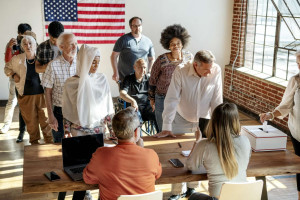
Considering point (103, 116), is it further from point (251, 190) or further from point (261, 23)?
point (261, 23)

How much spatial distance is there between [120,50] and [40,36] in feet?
6.59

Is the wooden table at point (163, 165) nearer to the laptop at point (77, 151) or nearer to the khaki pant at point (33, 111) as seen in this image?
the laptop at point (77, 151)

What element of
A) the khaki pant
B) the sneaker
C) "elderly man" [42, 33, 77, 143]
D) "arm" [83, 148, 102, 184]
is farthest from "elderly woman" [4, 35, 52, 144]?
"arm" [83, 148, 102, 184]

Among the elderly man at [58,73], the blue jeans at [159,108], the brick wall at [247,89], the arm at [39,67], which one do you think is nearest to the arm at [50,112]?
the elderly man at [58,73]

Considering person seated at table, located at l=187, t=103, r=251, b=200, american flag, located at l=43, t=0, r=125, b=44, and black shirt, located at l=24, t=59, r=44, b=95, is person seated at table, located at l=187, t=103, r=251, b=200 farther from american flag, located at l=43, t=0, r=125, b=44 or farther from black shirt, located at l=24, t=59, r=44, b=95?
american flag, located at l=43, t=0, r=125, b=44

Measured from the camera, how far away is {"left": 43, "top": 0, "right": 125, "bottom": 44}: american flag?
7449 millimetres

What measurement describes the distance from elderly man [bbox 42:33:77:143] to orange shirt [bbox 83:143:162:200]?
1.52m

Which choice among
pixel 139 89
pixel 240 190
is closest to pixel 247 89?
pixel 139 89

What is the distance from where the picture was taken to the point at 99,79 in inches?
140

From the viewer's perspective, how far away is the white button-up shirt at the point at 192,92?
371cm

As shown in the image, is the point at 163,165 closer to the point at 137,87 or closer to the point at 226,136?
the point at 226,136

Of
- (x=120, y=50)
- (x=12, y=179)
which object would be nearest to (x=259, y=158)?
(x=12, y=179)

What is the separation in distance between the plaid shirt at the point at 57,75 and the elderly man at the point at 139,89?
1093 millimetres

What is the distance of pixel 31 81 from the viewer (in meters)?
4.74
